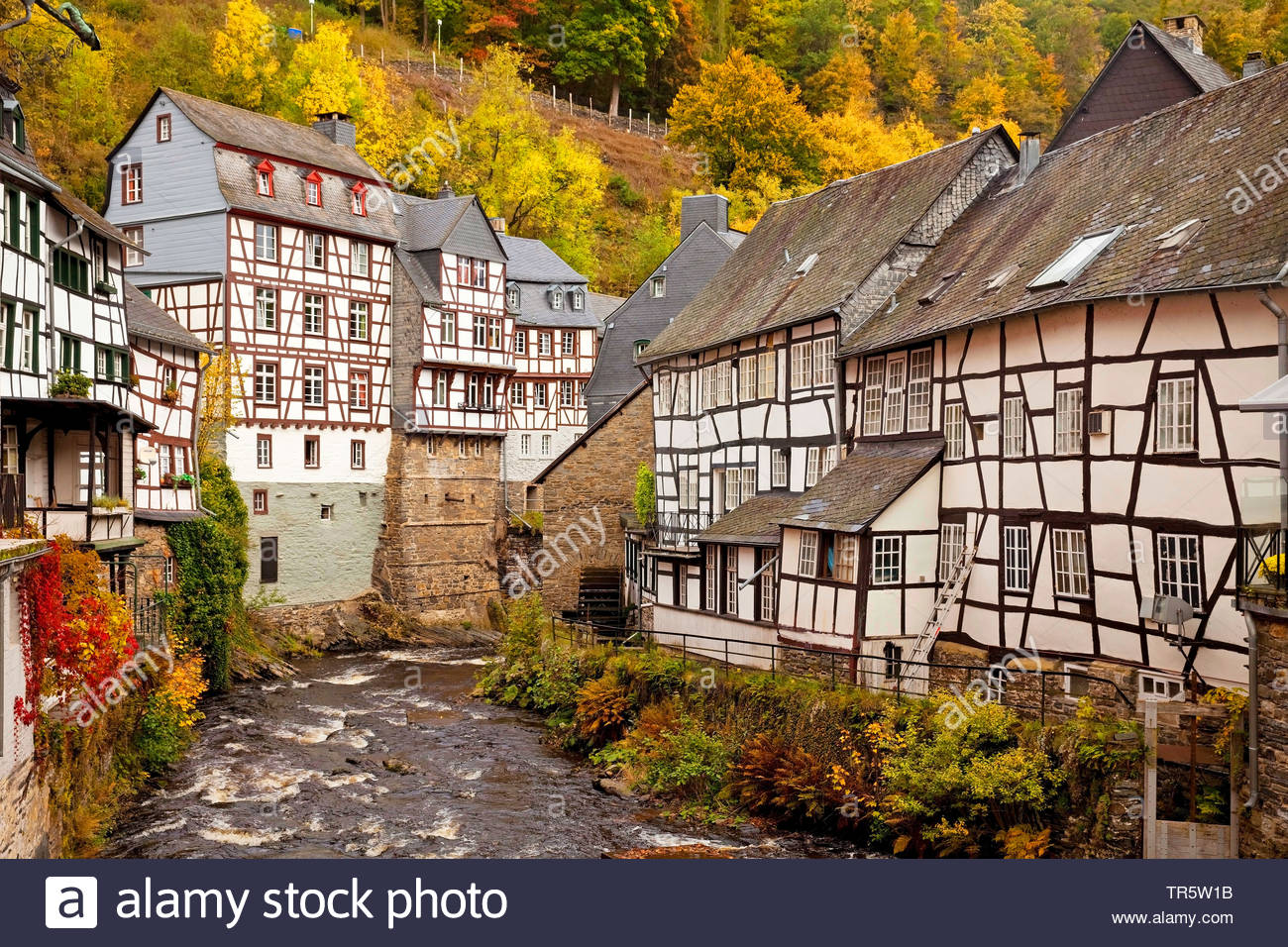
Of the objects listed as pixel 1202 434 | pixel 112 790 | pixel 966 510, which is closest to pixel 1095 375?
pixel 1202 434

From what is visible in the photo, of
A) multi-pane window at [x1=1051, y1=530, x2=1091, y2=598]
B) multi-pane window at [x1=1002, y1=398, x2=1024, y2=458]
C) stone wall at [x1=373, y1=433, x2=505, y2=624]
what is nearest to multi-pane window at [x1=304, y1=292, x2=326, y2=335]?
stone wall at [x1=373, y1=433, x2=505, y2=624]

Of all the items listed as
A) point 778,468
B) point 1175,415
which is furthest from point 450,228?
point 1175,415

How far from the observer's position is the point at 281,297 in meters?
41.1

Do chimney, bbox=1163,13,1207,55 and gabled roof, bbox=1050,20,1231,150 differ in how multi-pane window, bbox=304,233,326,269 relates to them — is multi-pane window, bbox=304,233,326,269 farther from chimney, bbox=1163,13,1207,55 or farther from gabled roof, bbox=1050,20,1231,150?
chimney, bbox=1163,13,1207,55

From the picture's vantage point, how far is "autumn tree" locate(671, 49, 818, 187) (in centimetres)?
6544

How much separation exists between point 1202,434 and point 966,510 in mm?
5034

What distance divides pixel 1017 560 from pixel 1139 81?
1419 centimetres

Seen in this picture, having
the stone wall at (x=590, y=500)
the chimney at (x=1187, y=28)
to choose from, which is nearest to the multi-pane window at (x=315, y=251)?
the stone wall at (x=590, y=500)

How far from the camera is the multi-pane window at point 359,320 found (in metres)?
43.1

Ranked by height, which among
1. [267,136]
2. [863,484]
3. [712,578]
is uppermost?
[267,136]

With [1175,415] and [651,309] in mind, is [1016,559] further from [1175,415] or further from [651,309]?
[651,309]

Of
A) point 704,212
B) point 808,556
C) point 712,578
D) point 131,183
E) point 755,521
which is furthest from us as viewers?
point 704,212

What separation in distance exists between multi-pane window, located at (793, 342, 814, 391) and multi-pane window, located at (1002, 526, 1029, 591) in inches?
272

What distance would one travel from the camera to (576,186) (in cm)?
6122
